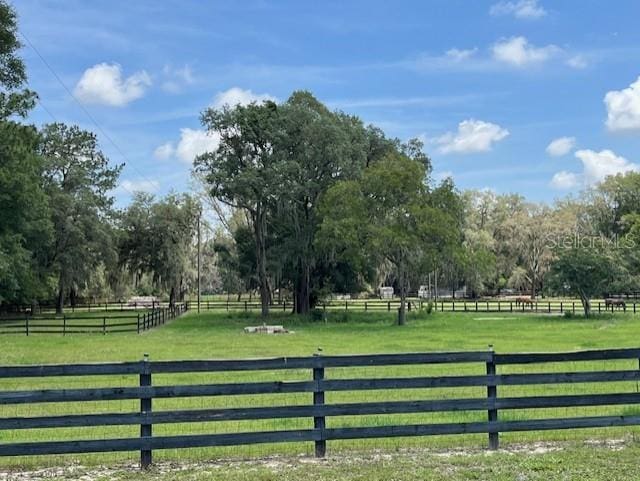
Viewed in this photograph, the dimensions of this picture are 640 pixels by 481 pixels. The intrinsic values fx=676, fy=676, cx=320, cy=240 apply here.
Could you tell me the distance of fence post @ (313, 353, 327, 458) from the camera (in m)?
7.20

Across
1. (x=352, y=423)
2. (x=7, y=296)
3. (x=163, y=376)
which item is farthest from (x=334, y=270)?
(x=352, y=423)

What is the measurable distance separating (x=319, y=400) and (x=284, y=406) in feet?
1.29

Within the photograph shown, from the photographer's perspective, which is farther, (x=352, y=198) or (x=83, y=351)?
(x=352, y=198)

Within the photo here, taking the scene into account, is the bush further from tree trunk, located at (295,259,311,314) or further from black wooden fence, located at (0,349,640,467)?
black wooden fence, located at (0,349,640,467)

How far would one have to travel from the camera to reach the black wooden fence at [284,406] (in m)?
6.87

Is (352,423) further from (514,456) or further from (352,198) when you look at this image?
(352,198)

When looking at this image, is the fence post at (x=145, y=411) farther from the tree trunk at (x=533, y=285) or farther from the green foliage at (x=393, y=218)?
the tree trunk at (x=533, y=285)

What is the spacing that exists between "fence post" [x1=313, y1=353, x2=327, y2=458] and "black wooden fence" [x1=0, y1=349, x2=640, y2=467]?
0.01 meters

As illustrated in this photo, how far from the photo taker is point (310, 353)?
73.6 ft

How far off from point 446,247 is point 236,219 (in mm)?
29366

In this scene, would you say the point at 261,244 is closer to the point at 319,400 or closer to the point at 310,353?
the point at 310,353

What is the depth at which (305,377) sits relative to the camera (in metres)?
15.3

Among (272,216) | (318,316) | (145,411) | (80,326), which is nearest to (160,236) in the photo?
(272,216)

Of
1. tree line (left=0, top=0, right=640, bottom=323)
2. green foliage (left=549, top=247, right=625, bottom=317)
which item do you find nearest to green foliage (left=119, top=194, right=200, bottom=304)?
tree line (left=0, top=0, right=640, bottom=323)
